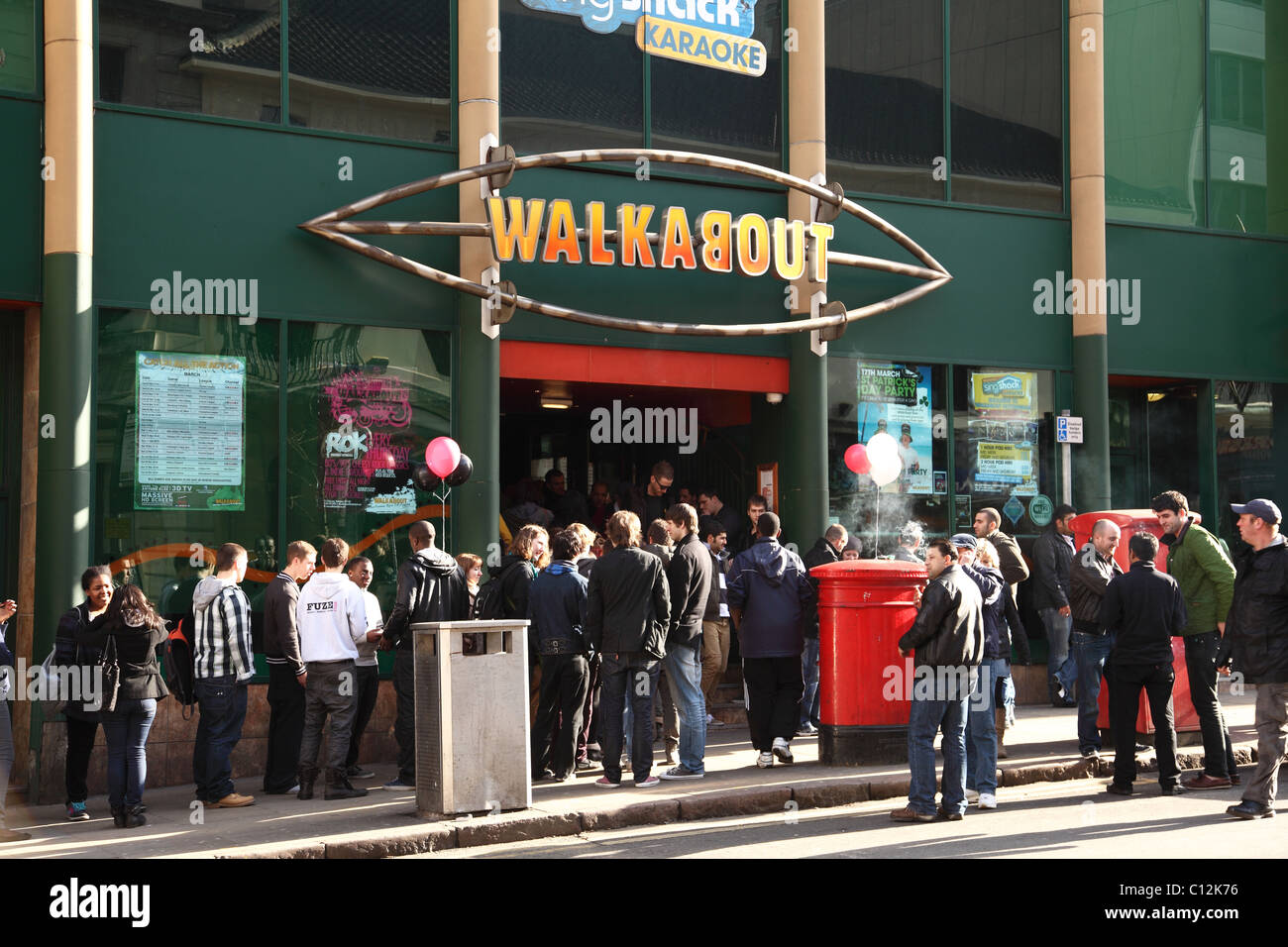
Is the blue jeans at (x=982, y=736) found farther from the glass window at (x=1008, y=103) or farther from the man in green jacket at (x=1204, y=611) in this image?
the glass window at (x=1008, y=103)

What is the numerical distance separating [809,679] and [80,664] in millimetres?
6268

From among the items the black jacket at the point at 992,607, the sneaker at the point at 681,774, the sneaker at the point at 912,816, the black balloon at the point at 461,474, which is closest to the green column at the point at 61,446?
the black balloon at the point at 461,474

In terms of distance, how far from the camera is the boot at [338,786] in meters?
10.1

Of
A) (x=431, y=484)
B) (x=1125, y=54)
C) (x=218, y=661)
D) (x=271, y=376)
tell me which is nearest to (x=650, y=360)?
(x=431, y=484)

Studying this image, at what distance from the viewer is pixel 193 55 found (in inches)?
472

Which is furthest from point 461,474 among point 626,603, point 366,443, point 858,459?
point 858,459

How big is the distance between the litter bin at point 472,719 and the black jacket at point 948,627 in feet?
8.56

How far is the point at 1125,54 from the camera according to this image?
1670 centimetres

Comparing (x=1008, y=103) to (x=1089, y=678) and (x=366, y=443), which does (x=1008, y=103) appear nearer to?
(x=1089, y=678)

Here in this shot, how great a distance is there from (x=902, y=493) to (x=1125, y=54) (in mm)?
6116

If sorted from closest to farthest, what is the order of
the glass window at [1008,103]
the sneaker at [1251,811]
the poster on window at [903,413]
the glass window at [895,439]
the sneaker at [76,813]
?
1. the sneaker at [1251,811]
2. the sneaker at [76,813]
3. the glass window at [895,439]
4. the poster on window at [903,413]
5. the glass window at [1008,103]

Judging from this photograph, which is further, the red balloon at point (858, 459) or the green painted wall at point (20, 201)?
the red balloon at point (858, 459)

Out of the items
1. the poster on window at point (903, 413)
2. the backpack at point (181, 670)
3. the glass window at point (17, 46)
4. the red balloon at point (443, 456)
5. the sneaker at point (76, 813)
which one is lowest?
the sneaker at point (76, 813)

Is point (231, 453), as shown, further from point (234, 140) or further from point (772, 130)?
point (772, 130)
